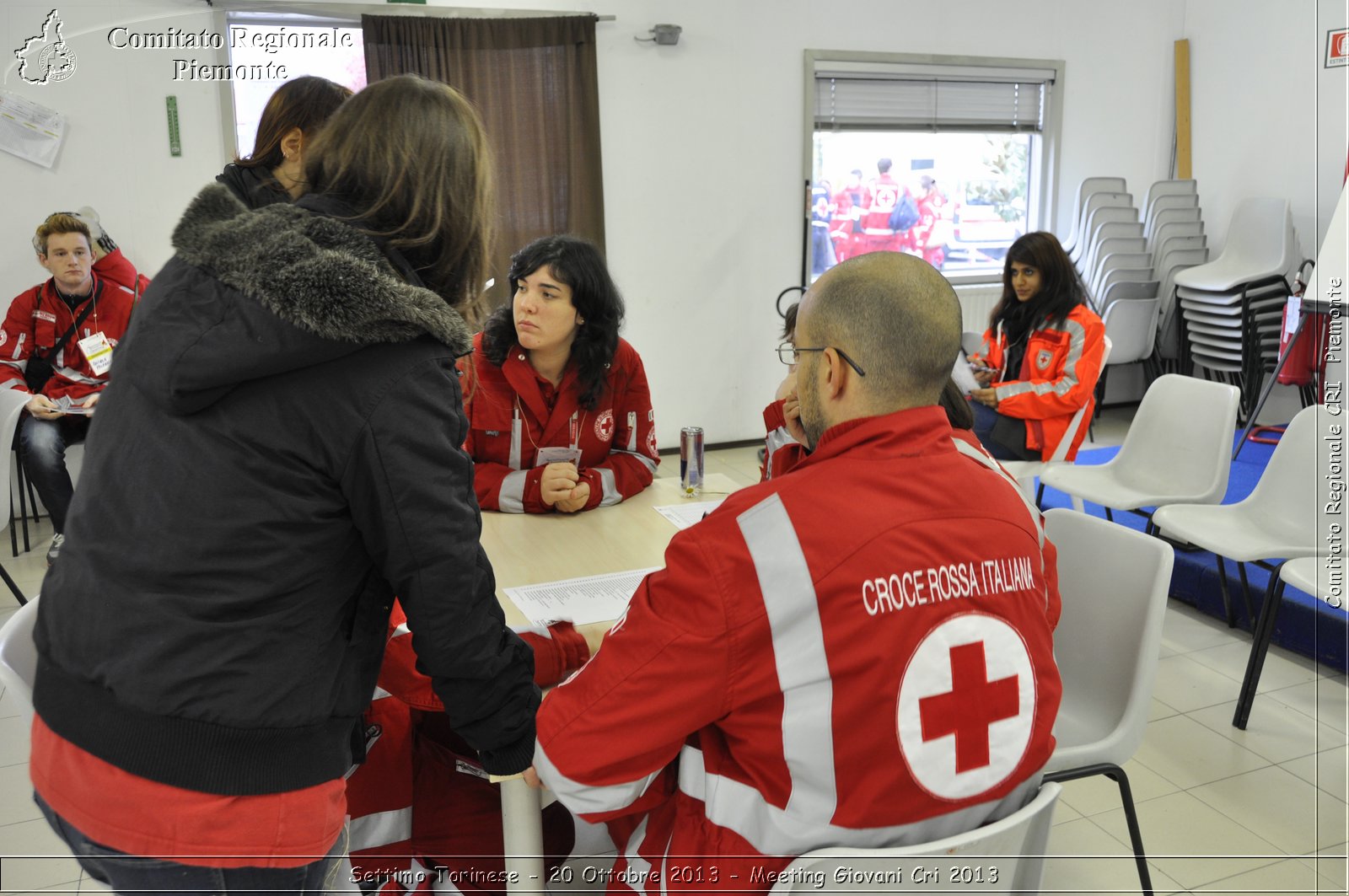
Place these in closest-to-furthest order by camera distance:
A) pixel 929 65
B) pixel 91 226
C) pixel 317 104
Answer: pixel 317 104 → pixel 91 226 → pixel 929 65

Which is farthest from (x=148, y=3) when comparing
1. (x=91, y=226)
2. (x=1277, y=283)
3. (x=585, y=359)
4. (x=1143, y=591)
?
(x=1277, y=283)

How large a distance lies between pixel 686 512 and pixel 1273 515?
202 centimetres

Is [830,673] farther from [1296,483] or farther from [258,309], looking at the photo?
[1296,483]

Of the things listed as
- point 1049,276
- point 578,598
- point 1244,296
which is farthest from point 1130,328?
point 578,598

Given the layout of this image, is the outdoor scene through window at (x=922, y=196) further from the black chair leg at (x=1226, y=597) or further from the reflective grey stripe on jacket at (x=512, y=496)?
the reflective grey stripe on jacket at (x=512, y=496)

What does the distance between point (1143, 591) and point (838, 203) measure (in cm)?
485

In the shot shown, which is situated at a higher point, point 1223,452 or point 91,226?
point 91,226

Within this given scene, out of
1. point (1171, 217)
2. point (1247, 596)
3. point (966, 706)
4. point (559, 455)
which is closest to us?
point (966, 706)

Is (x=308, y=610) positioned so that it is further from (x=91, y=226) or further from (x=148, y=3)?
(x=148, y=3)

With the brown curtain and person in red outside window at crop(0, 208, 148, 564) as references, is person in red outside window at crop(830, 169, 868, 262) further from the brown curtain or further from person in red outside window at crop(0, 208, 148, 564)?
person in red outside window at crop(0, 208, 148, 564)

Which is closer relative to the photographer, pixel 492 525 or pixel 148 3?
pixel 492 525

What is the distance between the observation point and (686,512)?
2371mm

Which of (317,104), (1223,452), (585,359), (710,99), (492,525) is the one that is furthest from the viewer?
(710,99)

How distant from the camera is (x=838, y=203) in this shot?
635 centimetres
